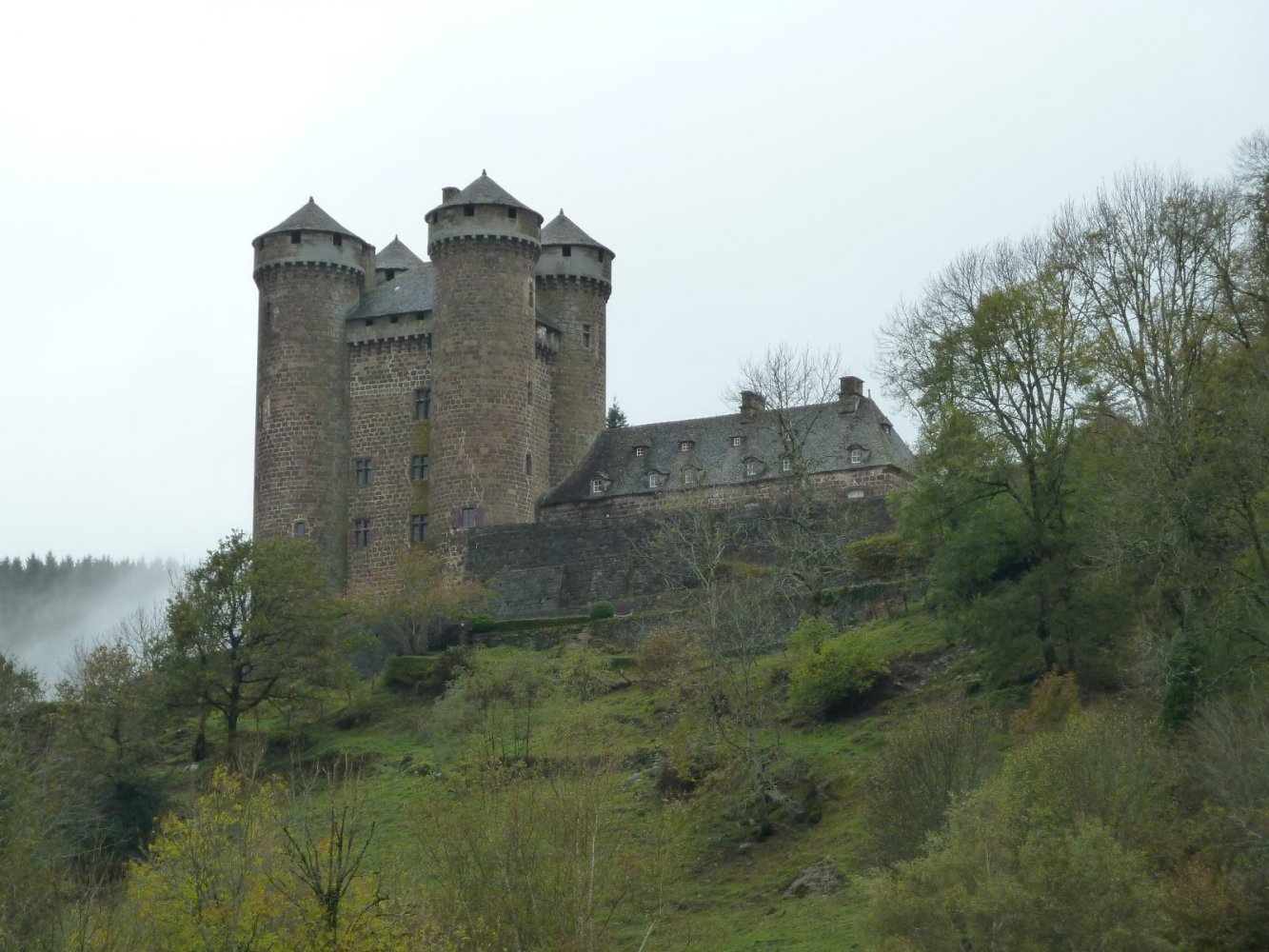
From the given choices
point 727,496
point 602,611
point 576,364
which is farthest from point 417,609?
point 576,364

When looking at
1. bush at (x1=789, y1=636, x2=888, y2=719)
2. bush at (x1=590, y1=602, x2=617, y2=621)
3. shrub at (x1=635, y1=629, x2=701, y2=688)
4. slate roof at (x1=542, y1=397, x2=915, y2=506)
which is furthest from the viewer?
slate roof at (x1=542, y1=397, x2=915, y2=506)

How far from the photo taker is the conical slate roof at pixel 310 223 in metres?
73.6

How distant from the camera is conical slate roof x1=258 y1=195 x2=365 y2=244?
2896 inches

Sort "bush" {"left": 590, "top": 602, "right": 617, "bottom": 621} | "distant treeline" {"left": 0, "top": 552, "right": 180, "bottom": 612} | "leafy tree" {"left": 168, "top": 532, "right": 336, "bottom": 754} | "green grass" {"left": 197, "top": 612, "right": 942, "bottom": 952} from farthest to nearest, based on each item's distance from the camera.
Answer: "distant treeline" {"left": 0, "top": 552, "right": 180, "bottom": 612} → "bush" {"left": 590, "top": 602, "right": 617, "bottom": 621} → "leafy tree" {"left": 168, "top": 532, "right": 336, "bottom": 754} → "green grass" {"left": 197, "top": 612, "right": 942, "bottom": 952}

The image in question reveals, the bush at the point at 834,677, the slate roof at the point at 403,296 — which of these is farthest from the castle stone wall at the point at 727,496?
the bush at the point at 834,677

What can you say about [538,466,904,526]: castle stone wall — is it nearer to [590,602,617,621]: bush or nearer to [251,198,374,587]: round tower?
[590,602,617,621]: bush

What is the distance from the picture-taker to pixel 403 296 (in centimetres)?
7388

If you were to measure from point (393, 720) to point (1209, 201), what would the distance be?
2606 centimetres

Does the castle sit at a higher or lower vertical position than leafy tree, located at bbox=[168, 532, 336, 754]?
higher

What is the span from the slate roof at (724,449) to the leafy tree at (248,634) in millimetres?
17163

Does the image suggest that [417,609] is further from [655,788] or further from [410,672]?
Answer: [655,788]

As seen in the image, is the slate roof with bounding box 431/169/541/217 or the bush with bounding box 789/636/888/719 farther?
the slate roof with bounding box 431/169/541/217

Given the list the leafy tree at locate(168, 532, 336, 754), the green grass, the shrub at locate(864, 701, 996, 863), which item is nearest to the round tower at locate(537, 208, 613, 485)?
the green grass

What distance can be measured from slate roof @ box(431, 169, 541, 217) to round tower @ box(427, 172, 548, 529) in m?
0.07
